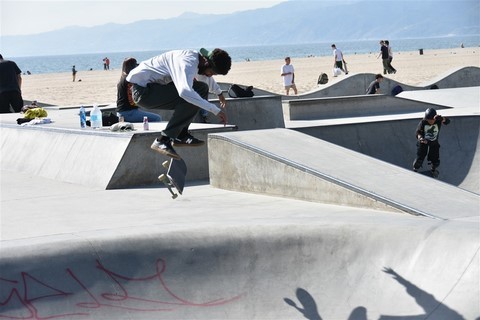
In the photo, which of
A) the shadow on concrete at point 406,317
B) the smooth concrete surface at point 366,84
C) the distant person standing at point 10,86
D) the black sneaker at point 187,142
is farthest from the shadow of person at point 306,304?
the smooth concrete surface at point 366,84

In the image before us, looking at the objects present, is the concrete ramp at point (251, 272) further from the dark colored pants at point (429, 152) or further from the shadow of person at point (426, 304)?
the dark colored pants at point (429, 152)

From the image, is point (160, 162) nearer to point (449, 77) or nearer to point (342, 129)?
point (342, 129)

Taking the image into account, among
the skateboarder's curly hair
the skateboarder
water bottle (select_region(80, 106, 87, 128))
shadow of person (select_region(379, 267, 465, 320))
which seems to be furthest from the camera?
the skateboarder

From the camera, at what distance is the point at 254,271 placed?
707 cm

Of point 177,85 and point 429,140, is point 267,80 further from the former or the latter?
point 177,85

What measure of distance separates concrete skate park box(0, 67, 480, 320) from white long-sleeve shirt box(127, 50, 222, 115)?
3.68 ft

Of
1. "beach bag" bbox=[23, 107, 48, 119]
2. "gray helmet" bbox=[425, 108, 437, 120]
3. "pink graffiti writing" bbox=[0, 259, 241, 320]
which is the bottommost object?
"pink graffiti writing" bbox=[0, 259, 241, 320]

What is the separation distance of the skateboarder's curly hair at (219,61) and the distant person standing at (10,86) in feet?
31.6

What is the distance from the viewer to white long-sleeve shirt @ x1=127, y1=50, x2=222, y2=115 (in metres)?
7.36

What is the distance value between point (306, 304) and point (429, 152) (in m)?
6.85

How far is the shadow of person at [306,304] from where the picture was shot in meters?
6.59

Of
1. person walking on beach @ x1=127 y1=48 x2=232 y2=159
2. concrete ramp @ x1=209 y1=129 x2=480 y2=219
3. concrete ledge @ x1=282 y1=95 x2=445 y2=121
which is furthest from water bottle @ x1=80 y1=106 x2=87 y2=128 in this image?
concrete ledge @ x1=282 y1=95 x2=445 y2=121

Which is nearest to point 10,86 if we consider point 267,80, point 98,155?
point 98,155

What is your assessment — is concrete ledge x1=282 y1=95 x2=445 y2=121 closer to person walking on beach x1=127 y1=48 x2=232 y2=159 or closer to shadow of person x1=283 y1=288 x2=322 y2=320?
person walking on beach x1=127 y1=48 x2=232 y2=159
